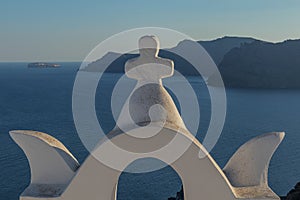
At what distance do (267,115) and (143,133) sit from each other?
222 ft

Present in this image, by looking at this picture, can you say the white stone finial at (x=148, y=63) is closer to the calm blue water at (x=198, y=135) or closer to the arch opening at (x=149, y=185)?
the arch opening at (x=149, y=185)

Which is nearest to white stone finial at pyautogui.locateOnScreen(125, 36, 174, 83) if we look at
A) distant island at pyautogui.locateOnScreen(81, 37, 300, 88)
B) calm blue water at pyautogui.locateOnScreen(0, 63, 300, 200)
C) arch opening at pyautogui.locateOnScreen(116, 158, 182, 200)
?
arch opening at pyautogui.locateOnScreen(116, 158, 182, 200)

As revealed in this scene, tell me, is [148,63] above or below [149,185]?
above

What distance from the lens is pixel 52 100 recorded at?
8669 cm

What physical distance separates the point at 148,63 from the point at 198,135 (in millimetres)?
44112

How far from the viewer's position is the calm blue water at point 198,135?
37.1 meters

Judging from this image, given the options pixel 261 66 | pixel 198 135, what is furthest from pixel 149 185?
pixel 261 66

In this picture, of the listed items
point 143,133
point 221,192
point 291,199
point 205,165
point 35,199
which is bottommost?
point 291,199

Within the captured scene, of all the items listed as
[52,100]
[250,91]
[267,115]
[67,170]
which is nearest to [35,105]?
[52,100]

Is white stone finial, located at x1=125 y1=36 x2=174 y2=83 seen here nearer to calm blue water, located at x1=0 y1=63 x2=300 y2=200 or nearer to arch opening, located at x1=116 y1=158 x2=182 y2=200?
arch opening, located at x1=116 y1=158 x2=182 y2=200

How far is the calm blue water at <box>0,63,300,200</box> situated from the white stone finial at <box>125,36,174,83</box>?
29241mm

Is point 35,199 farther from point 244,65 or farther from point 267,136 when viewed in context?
point 244,65

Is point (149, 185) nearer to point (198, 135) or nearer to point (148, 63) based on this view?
point (198, 135)

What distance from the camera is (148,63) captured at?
5777 mm
